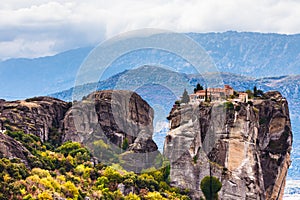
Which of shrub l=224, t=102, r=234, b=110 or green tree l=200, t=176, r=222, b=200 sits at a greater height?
shrub l=224, t=102, r=234, b=110

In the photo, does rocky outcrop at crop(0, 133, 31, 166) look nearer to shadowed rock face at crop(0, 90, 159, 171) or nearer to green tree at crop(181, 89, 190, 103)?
shadowed rock face at crop(0, 90, 159, 171)

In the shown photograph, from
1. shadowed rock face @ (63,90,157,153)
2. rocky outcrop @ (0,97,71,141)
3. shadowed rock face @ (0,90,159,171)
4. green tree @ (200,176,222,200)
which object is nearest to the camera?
green tree @ (200,176,222,200)

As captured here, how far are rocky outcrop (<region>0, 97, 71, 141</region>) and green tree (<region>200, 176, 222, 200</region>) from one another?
25160mm

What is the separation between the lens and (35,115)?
95.1 metres

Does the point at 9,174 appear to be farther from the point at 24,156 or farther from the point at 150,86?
the point at 150,86

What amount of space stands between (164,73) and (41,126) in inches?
1418

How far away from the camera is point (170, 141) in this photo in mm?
84625

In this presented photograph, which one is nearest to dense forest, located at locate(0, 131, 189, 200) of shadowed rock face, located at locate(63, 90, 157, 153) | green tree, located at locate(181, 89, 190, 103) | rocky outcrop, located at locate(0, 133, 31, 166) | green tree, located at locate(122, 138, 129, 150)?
rocky outcrop, located at locate(0, 133, 31, 166)

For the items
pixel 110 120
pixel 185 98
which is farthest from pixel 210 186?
pixel 110 120

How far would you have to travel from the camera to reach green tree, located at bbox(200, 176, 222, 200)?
8156 cm

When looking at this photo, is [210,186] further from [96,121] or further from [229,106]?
[96,121]

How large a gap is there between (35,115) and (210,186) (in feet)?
94.0

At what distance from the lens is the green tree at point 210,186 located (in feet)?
268

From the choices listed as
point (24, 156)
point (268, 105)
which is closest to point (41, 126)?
point (24, 156)
